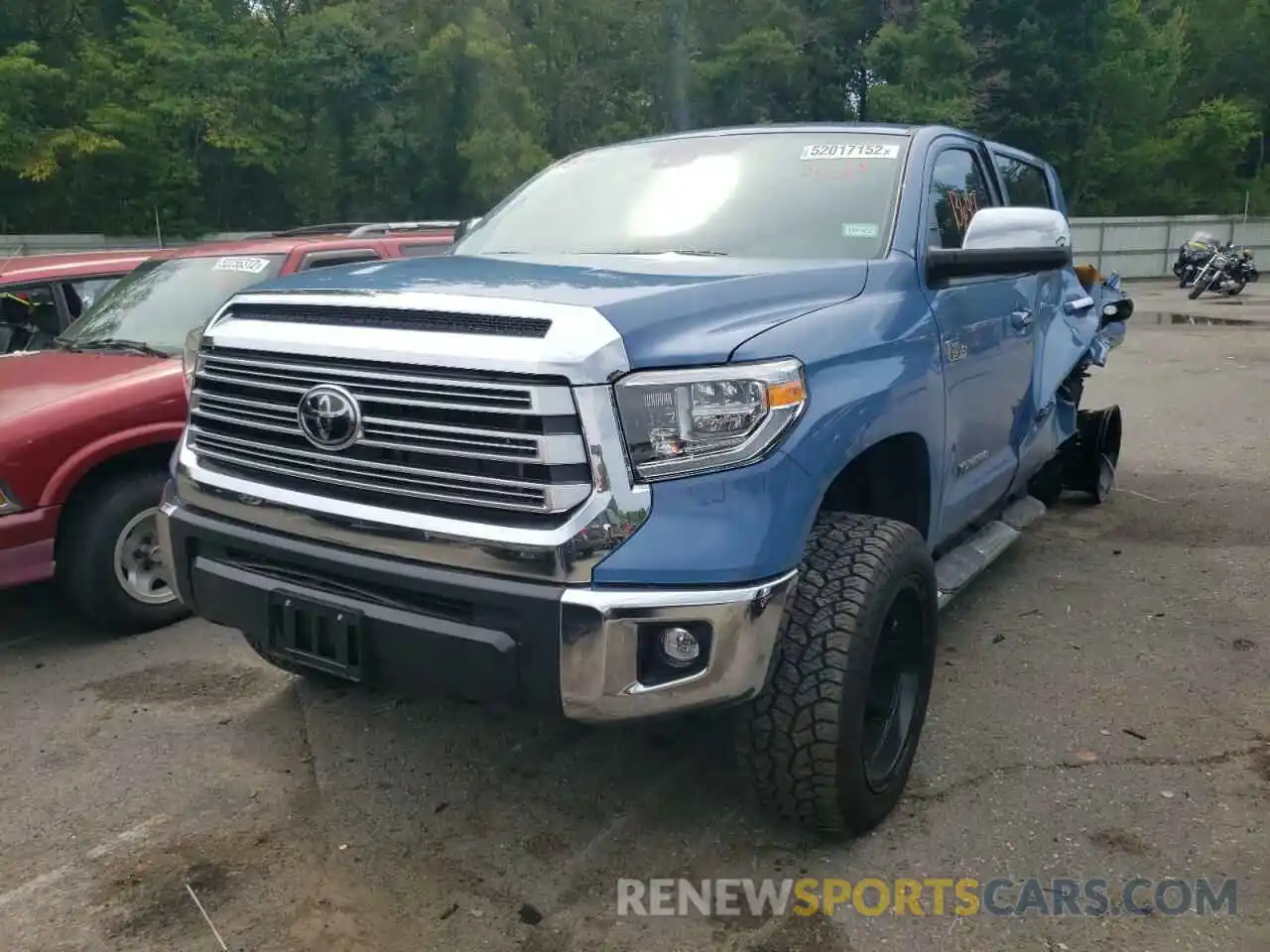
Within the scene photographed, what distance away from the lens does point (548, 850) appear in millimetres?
2941

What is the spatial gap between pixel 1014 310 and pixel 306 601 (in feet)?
9.50

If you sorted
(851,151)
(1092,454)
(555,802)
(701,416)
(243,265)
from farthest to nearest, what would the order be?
(1092,454) → (243,265) → (851,151) → (555,802) → (701,416)

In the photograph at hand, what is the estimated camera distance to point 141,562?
465 cm

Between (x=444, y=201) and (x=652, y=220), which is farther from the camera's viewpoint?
(x=444, y=201)

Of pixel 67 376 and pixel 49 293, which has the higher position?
pixel 49 293

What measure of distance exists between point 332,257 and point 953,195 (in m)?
3.32

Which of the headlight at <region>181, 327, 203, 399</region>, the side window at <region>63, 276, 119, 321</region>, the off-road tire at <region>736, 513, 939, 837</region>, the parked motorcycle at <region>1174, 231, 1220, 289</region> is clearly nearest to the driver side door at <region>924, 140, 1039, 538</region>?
the off-road tire at <region>736, 513, 939, 837</region>

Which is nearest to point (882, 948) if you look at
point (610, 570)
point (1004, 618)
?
point (610, 570)

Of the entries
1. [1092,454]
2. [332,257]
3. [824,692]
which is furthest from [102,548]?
[1092,454]

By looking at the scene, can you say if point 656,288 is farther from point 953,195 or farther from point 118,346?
point 118,346

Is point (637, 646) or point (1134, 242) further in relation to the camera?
point (1134, 242)

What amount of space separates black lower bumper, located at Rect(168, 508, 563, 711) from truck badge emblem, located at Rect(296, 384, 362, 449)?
277mm

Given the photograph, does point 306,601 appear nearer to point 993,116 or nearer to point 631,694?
point 631,694

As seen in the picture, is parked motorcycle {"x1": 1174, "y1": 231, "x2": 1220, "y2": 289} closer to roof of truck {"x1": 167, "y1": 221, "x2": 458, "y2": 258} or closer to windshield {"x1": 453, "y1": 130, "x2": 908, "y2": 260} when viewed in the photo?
roof of truck {"x1": 167, "y1": 221, "x2": 458, "y2": 258}
